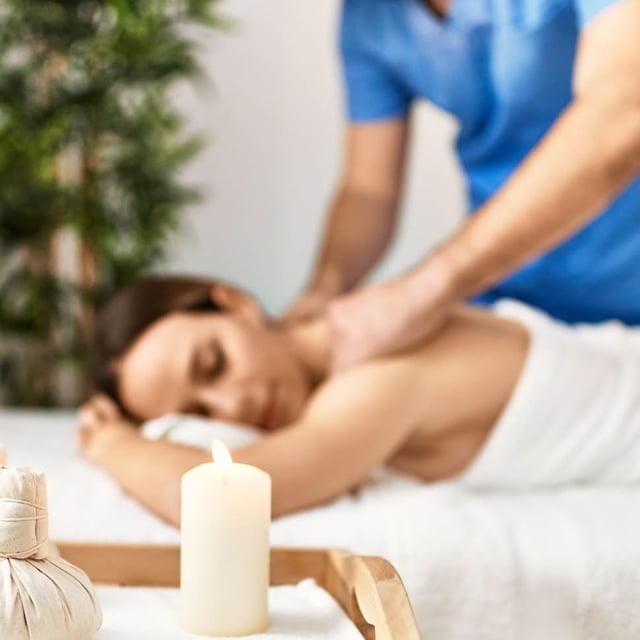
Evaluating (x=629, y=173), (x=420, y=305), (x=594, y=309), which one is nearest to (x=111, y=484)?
(x=420, y=305)

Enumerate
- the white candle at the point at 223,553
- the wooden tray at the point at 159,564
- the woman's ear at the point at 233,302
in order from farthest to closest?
the woman's ear at the point at 233,302 < the wooden tray at the point at 159,564 < the white candle at the point at 223,553

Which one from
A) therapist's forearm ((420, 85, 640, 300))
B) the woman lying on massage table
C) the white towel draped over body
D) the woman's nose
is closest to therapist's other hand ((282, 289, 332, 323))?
the woman lying on massage table

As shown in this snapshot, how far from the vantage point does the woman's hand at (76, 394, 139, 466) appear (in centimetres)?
160

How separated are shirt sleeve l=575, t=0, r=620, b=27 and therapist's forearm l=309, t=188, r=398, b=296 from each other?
0.83 metres

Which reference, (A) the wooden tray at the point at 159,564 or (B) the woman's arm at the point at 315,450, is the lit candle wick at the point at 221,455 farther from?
(B) the woman's arm at the point at 315,450

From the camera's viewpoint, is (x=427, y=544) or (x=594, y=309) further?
(x=594, y=309)

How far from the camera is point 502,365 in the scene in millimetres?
1630

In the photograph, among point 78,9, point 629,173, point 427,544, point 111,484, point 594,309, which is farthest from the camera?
point 78,9

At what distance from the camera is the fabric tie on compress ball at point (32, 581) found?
84cm

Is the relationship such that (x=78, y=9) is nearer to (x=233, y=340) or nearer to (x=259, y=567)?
(x=233, y=340)

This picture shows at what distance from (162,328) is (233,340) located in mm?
124

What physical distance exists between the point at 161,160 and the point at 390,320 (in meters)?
1.20

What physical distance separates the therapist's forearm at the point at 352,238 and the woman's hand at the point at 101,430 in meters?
0.77

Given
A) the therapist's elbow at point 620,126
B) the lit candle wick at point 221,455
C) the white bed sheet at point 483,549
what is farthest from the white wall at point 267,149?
the lit candle wick at point 221,455
